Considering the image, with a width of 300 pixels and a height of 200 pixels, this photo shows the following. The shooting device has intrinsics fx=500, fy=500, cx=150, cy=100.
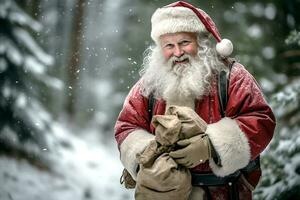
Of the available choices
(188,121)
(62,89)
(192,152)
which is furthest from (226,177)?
(62,89)

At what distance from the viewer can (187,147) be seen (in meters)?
3.39

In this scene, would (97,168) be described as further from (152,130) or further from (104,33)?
(104,33)

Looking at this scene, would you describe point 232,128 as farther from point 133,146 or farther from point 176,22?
point 176,22

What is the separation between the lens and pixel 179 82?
386 centimetres

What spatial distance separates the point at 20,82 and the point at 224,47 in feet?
18.0

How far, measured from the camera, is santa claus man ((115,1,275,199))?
3.54 meters

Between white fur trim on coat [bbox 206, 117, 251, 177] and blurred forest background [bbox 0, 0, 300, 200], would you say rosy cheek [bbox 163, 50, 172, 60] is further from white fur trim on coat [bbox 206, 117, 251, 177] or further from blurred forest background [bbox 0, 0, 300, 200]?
blurred forest background [bbox 0, 0, 300, 200]

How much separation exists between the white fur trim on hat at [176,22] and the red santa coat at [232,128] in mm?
453

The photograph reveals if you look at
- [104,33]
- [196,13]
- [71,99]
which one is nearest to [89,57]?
[104,33]

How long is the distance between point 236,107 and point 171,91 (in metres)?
0.52

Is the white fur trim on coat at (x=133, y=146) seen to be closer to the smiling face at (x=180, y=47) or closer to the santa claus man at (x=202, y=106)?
the santa claus man at (x=202, y=106)

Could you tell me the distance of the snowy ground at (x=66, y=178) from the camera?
28.5 ft

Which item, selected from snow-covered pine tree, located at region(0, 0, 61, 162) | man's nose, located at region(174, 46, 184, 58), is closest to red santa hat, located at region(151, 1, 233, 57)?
man's nose, located at region(174, 46, 184, 58)

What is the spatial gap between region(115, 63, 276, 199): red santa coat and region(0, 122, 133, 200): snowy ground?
3.88 m
